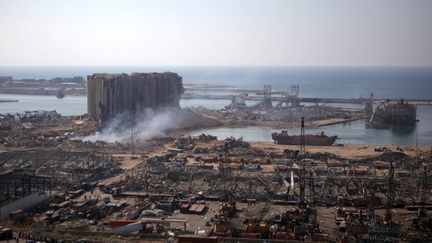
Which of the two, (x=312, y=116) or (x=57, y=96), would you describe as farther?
(x=57, y=96)

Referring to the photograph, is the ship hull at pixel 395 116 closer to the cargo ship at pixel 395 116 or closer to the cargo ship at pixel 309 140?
the cargo ship at pixel 395 116

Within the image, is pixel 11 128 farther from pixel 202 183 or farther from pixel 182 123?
pixel 202 183

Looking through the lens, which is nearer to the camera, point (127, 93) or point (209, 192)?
point (209, 192)

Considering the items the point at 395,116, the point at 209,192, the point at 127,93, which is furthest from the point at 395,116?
the point at 209,192

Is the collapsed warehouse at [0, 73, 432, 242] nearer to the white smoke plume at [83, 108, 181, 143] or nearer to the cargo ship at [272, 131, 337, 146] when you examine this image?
the cargo ship at [272, 131, 337, 146]

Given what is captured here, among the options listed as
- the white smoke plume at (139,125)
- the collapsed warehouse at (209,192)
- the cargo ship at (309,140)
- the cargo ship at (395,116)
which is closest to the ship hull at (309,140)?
the cargo ship at (309,140)

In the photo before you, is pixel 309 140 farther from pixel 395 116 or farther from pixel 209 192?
pixel 209 192

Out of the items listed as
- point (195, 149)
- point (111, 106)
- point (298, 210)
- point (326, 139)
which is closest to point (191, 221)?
point (298, 210)

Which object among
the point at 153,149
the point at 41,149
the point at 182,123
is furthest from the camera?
the point at 182,123

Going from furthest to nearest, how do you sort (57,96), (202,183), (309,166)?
(57,96) → (309,166) → (202,183)
